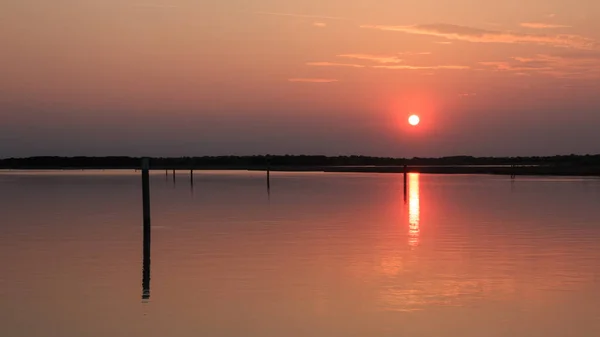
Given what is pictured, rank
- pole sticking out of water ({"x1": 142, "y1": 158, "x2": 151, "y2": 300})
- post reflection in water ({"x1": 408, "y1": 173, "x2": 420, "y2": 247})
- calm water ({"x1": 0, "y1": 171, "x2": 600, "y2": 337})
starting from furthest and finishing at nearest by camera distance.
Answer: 1. post reflection in water ({"x1": 408, "y1": 173, "x2": 420, "y2": 247})
2. pole sticking out of water ({"x1": 142, "y1": 158, "x2": 151, "y2": 300})
3. calm water ({"x1": 0, "y1": 171, "x2": 600, "y2": 337})

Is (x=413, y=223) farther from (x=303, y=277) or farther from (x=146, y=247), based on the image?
(x=303, y=277)

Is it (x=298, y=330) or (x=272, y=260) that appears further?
(x=272, y=260)

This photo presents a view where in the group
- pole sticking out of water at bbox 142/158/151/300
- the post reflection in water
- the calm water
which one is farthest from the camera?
the post reflection in water

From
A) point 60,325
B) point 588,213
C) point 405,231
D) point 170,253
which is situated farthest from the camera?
point 588,213

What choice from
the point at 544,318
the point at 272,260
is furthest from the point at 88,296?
the point at 544,318

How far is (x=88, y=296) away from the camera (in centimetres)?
2072

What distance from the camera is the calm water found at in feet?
57.8

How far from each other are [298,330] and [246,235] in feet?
63.9

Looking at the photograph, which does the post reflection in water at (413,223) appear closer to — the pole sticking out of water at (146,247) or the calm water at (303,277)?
the calm water at (303,277)

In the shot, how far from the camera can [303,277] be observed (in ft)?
78.1

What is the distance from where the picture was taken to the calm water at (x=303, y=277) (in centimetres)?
1761

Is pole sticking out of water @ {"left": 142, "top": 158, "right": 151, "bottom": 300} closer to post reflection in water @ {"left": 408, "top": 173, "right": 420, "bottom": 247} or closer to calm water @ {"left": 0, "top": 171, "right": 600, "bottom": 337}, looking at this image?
calm water @ {"left": 0, "top": 171, "right": 600, "bottom": 337}

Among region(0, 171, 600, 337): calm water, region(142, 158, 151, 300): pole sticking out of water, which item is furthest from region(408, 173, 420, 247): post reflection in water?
region(142, 158, 151, 300): pole sticking out of water

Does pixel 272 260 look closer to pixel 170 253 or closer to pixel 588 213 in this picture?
pixel 170 253
